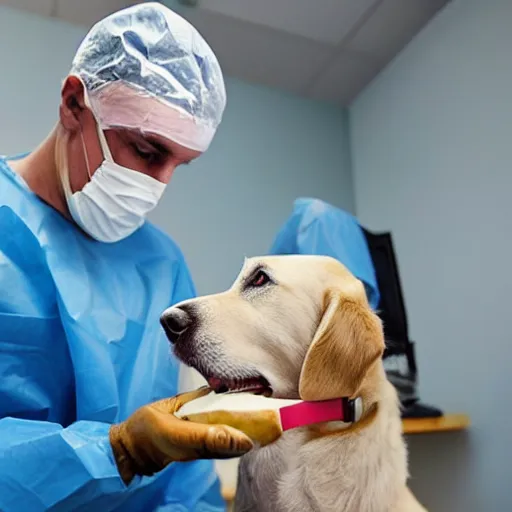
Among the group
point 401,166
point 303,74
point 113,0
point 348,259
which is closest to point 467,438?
point 348,259

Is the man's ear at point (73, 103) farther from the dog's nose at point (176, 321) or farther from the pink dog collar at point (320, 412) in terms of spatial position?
the pink dog collar at point (320, 412)

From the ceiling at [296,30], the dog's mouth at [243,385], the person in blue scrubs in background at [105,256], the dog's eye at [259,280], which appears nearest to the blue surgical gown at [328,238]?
the person in blue scrubs in background at [105,256]

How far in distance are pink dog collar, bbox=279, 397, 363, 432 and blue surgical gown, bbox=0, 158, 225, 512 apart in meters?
Result: 0.22

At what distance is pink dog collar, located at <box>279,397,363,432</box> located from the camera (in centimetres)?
62

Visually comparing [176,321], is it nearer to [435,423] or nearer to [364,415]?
[364,415]

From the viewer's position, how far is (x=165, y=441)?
22.1 inches

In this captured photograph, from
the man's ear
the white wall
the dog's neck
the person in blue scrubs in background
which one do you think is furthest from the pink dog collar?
the white wall

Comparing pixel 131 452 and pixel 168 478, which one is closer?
pixel 131 452

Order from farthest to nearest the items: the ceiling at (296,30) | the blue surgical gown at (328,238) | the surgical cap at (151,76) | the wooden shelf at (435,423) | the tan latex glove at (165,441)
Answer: the ceiling at (296,30) → the wooden shelf at (435,423) → the blue surgical gown at (328,238) → the surgical cap at (151,76) → the tan latex glove at (165,441)

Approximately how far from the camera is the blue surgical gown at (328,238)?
4.34 ft

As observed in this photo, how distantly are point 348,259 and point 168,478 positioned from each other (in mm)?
663

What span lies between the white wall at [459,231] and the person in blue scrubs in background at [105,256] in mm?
991

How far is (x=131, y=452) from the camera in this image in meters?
0.64

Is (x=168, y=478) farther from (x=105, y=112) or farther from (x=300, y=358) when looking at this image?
(x=105, y=112)
